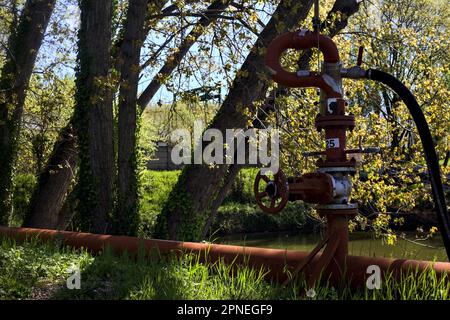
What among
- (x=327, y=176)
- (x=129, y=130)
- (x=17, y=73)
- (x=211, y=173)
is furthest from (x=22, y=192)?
(x=327, y=176)

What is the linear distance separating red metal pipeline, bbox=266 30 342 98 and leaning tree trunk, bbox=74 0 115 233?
396cm

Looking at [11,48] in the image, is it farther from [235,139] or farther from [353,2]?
[353,2]

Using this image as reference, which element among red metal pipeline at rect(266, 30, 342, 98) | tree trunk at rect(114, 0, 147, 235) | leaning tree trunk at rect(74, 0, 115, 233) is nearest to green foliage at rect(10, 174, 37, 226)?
leaning tree trunk at rect(74, 0, 115, 233)

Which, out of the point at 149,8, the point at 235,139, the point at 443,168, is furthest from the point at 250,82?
the point at 443,168

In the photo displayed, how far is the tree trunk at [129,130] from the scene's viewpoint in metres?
7.91

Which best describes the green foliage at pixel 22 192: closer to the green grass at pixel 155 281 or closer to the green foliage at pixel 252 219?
the green foliage at pixel 252 219

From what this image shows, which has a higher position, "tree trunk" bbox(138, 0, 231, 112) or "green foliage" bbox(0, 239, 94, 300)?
"tree trunk" bbox(138, 0, 231, 112)

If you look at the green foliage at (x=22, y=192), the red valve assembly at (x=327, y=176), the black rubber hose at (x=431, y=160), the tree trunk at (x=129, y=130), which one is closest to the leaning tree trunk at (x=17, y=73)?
the tree trunk at (x=129, y=130)

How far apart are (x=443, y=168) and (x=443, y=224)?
7014 mm

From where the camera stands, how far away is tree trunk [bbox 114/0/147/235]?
7.91 m

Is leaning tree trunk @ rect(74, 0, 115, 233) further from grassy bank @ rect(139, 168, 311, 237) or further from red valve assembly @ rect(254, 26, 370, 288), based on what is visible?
grassy bank @ rect(139, 168, 311, 237)

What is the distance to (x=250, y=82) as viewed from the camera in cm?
798

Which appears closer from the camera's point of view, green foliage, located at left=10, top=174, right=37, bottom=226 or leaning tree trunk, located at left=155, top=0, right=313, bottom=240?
leaning tree trunk, located at left=155, top=0, right=313, bottom=240

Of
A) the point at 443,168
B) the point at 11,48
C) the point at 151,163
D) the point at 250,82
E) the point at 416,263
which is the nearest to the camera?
the point at 416,263
